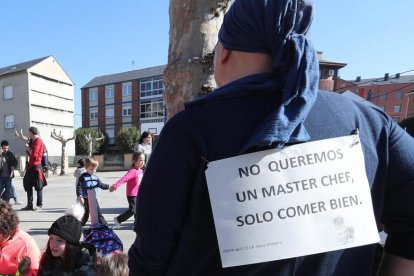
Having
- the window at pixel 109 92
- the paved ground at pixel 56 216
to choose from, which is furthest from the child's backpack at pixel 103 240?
the window at pixel 109 92

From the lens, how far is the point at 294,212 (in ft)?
2.78

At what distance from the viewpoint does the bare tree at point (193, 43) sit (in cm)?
162

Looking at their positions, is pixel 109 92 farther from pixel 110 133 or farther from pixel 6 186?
pixel 6 186

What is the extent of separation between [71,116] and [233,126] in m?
43.4

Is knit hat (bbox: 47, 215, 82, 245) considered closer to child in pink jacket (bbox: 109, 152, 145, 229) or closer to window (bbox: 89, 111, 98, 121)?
child in pink jacket (bbox: 109, 152, 145, 229)

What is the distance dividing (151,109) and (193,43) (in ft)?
166

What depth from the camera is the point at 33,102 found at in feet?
118

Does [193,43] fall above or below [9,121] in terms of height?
below

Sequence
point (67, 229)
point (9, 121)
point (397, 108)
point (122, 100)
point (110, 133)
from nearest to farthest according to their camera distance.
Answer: point (67, 229)
point (9, 121)
point (122, 100)
point (110, 133)
point (397, 108)

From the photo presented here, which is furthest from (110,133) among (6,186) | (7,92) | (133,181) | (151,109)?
(133,181)

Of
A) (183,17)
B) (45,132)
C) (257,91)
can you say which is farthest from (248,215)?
(45,132)

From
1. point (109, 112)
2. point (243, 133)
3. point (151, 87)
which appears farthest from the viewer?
point (109, 112)

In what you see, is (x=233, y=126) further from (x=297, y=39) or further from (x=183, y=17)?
(x=183, y=17)

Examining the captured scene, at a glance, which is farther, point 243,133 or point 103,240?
point 103,240
